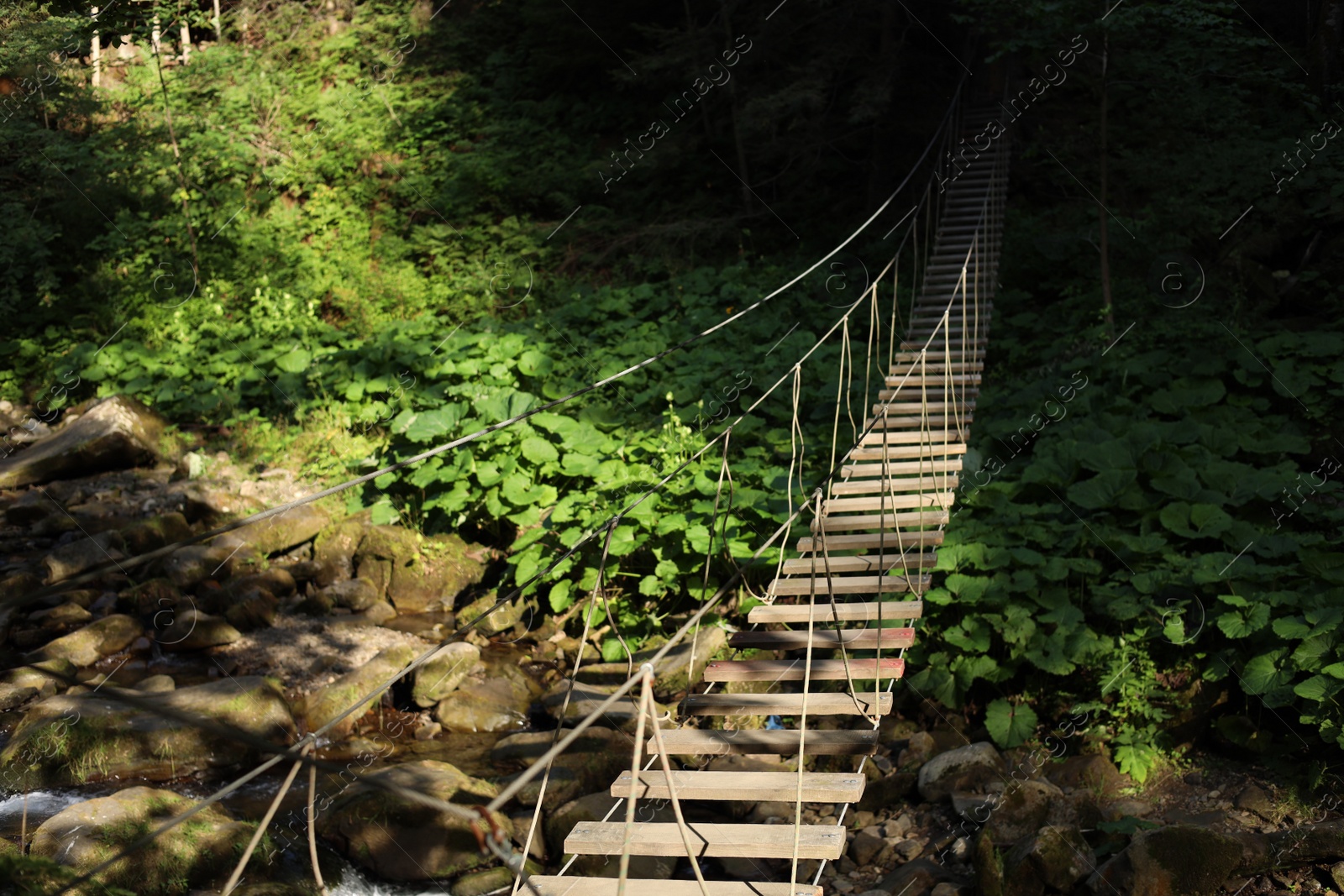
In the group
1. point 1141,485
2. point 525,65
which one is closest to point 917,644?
point 1141,485

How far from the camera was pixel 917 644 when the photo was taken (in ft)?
17.1

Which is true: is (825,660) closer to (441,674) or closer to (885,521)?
(885,521)

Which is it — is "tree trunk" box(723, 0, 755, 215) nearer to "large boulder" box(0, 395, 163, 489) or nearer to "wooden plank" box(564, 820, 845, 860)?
"large boulder" box(0, 395, 163, 489)

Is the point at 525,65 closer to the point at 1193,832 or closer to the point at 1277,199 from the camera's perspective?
the point at 1277,199

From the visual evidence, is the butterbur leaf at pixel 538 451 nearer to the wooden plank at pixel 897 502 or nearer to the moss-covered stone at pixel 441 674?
the moss-covered stone at pixel 441 674

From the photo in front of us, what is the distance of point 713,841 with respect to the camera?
296 cm

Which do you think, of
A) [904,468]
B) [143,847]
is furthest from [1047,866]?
[143,847]

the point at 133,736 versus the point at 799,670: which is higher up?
the point at 799,670

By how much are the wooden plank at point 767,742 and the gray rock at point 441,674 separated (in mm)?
2614

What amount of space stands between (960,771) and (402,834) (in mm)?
2412

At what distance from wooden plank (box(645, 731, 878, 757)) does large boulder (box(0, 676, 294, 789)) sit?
8.30 ft

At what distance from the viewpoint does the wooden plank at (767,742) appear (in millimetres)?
3271

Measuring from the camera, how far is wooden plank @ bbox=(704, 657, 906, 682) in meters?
3.60

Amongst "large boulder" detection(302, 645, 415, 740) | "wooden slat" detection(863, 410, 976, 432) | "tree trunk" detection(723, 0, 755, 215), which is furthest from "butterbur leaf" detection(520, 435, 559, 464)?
"tree trunk" detection(723, 0, 755, 215)
